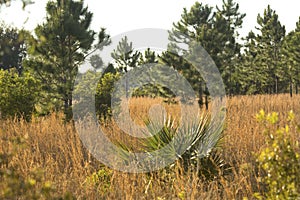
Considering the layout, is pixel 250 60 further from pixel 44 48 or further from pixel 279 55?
pixel 44 48

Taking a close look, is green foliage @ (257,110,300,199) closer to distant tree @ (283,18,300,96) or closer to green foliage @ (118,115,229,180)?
green foliage @ (118,115,229,180)

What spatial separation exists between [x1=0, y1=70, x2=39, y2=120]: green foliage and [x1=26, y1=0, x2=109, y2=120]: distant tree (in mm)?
317

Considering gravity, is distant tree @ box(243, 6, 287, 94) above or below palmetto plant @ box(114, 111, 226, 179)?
above

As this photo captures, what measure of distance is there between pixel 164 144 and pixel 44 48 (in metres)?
5.69

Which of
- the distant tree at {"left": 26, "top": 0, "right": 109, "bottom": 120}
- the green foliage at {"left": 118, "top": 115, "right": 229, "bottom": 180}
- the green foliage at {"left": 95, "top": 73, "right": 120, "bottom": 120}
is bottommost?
the green foliage at {"left": 118, "top": 115, "right": 229, "bottom": 180}

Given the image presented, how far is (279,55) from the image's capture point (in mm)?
21984

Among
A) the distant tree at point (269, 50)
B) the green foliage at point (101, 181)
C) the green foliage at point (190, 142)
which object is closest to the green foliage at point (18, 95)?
the green foliage at point (190, 142)

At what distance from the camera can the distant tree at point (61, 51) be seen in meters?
9.13

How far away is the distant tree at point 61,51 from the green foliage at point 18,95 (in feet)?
1.04

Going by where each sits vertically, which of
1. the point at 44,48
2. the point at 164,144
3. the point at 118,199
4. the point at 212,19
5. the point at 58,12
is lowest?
the point at 118,199

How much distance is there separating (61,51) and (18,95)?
1.54 meters

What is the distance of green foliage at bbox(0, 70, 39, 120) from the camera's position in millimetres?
9227

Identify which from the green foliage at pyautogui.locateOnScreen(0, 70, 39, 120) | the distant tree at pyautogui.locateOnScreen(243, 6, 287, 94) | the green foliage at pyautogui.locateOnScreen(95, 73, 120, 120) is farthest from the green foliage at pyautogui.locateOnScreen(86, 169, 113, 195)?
the distant tree at pyautogui.locateOnScreen(243, 6, 287, 94)

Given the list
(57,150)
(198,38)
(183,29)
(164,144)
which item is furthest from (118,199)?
(183,29)
